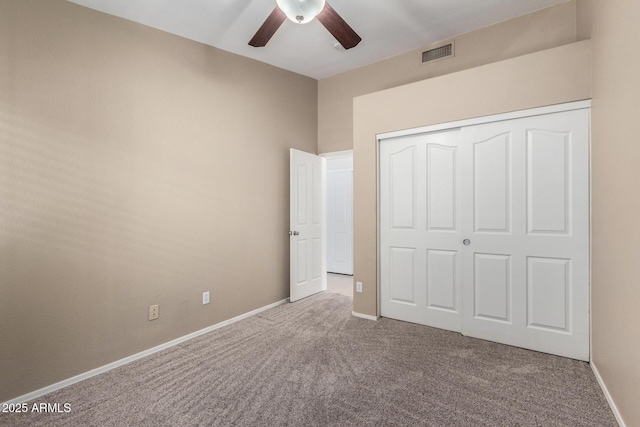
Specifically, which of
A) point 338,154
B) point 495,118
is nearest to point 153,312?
point 338,154

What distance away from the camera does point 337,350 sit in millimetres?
2729

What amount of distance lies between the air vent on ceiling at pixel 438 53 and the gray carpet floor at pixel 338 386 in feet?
9.88

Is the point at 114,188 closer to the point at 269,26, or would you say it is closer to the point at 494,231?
the point at 269,26

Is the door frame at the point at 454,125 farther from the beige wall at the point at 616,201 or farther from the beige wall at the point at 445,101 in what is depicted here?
the beige wall at the point at 616,201

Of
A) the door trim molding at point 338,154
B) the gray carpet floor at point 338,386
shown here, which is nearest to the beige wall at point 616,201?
the gray carpet floor at point 338,386

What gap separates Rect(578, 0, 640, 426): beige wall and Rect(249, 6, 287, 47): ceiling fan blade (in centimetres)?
197

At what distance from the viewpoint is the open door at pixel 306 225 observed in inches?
163

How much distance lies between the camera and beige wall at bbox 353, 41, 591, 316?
249 cm

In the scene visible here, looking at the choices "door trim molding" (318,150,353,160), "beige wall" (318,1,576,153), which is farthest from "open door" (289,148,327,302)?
"beige wall" (318,1,576,153)

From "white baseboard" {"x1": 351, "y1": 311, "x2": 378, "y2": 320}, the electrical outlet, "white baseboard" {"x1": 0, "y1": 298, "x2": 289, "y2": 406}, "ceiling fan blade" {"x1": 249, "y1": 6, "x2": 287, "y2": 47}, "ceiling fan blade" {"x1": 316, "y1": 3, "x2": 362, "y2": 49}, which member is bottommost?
"white baseboard" {"x1": 0, "y1": 298, "x2": 289, "y2": 406}

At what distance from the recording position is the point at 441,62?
352 centimetres

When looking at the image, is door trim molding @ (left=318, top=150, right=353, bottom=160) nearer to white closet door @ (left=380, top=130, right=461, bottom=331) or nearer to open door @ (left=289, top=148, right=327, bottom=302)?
open door @ (left=289, top=148, right=327, bottom=302)

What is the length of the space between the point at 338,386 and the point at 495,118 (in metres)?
2.62

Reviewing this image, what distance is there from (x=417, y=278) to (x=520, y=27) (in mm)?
2729
